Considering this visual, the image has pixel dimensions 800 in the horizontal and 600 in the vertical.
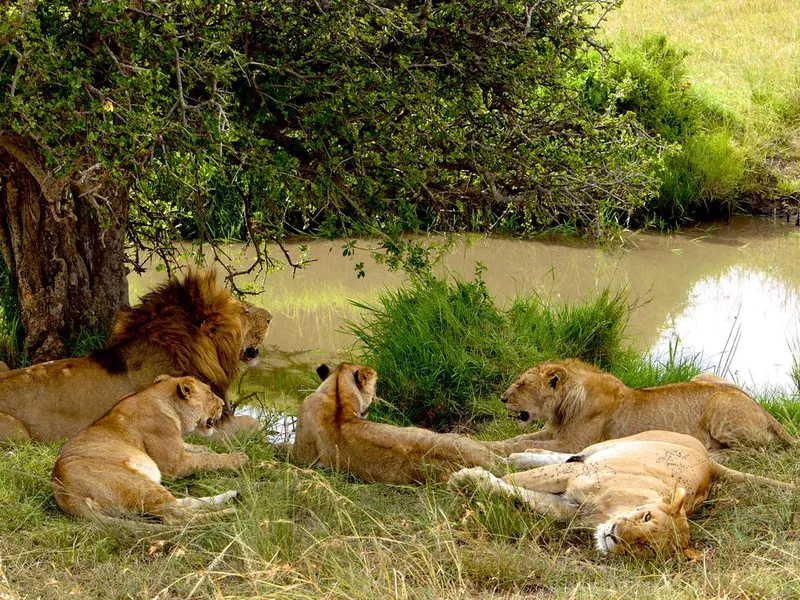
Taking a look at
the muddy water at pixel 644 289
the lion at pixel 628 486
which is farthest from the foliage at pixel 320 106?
the lion at pixel 628 486

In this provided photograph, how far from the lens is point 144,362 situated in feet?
18.3

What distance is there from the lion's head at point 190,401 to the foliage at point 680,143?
24.6 ft

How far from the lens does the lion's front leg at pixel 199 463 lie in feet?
15.8

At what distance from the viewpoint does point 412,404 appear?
21.3ft

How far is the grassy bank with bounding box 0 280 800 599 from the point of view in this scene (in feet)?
11.7

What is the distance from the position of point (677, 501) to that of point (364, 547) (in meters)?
1.11

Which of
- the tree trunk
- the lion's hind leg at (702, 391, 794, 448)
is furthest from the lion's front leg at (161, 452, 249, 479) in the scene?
the lion's hind leg at (702, 391, 794, 448)

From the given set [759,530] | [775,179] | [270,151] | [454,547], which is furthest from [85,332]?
[775,179]

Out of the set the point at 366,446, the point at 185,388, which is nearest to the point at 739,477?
the point at 366,446

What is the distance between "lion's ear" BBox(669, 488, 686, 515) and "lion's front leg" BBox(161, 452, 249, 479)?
75.9 inches

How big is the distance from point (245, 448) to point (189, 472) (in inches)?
19.4

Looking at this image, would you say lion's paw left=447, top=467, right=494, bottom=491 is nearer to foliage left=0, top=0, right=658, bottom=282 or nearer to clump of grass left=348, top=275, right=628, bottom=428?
clump of grass left=348, top=275, right=628, bottom=428

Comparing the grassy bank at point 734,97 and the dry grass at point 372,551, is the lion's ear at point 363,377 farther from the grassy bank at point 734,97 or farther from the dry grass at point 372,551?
the grassy bank at point 734,97

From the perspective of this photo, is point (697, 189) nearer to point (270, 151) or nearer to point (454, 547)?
point (270, 151)
